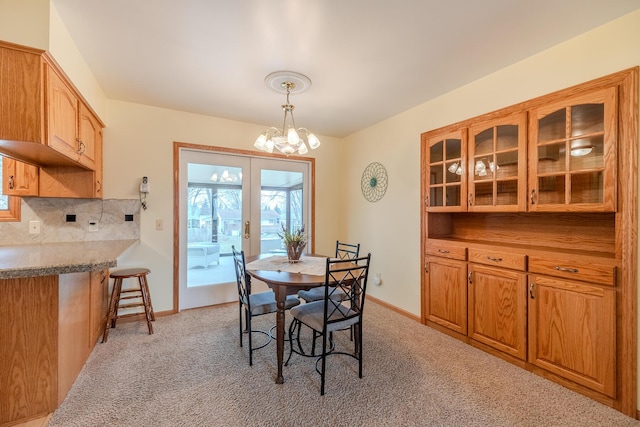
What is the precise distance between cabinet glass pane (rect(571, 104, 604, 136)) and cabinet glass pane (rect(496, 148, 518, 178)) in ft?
1.27

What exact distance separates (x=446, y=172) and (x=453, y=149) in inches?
9.0

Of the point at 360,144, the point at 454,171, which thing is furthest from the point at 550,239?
the point at 360,144

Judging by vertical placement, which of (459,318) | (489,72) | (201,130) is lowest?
(459,318)

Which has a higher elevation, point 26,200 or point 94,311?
point 26,200

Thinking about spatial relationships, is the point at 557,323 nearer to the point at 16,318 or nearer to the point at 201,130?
the point at 16,318

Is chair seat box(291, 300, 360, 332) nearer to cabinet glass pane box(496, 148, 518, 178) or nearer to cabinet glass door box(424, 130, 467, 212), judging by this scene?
cabinet glass door box(424, 130, 467, 212)

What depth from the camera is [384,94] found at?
9.42 ft

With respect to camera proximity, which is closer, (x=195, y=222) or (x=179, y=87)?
(x=179, y=87)

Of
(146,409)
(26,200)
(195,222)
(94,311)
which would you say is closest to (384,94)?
(195,222)

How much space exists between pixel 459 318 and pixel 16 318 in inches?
128

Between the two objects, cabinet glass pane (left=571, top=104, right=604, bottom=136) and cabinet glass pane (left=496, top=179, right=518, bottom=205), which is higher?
cabinet glass pane (left=571, top=104, right=604, bottom=136)

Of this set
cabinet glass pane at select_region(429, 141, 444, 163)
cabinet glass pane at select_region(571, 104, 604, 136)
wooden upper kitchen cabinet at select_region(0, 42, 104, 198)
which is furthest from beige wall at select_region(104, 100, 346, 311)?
cabinet glass pane at select_region(571, 104, 604, 136)

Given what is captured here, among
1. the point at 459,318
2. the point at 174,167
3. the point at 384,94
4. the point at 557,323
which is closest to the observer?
the point at 557,323

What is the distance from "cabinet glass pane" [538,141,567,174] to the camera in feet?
6.53
